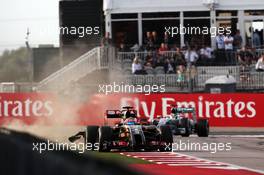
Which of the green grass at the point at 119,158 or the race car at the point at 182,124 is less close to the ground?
the race car at the point at 182,124

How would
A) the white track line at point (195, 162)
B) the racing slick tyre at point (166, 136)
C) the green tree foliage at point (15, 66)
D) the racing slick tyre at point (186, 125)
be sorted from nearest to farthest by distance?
1. the white track line at point (195, 162)
2. the racing slick tyre at point (166, 136)
3. the racing slick tyre at point (186, 125)
4. the green tree foliage at point (15, 66)

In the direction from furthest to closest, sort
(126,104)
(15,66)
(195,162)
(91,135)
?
(15,66) < (126,104) < (91,135) < (195,162)

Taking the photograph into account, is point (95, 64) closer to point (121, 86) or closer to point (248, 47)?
point (121, 86)

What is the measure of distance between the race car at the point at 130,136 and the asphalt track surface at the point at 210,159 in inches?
13.1

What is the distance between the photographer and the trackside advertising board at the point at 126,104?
28.8 meters

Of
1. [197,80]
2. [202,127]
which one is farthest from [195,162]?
[197,80]

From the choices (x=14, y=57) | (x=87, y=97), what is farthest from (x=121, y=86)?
(x=14, y=57)

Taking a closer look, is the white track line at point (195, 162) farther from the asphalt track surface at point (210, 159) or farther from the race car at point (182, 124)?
the race car at point (182, 124)

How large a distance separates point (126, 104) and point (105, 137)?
37.7ft

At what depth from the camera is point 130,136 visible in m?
17.7

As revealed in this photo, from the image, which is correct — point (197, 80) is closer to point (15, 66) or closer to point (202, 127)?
point (202, 127)

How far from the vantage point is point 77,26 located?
37.7m

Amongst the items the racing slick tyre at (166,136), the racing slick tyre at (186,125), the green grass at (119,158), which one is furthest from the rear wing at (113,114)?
the racing slick tyre at (186,125)

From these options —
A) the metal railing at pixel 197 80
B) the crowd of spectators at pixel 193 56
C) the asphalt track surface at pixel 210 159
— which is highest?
the crowd of spectators at pixel 193 56
